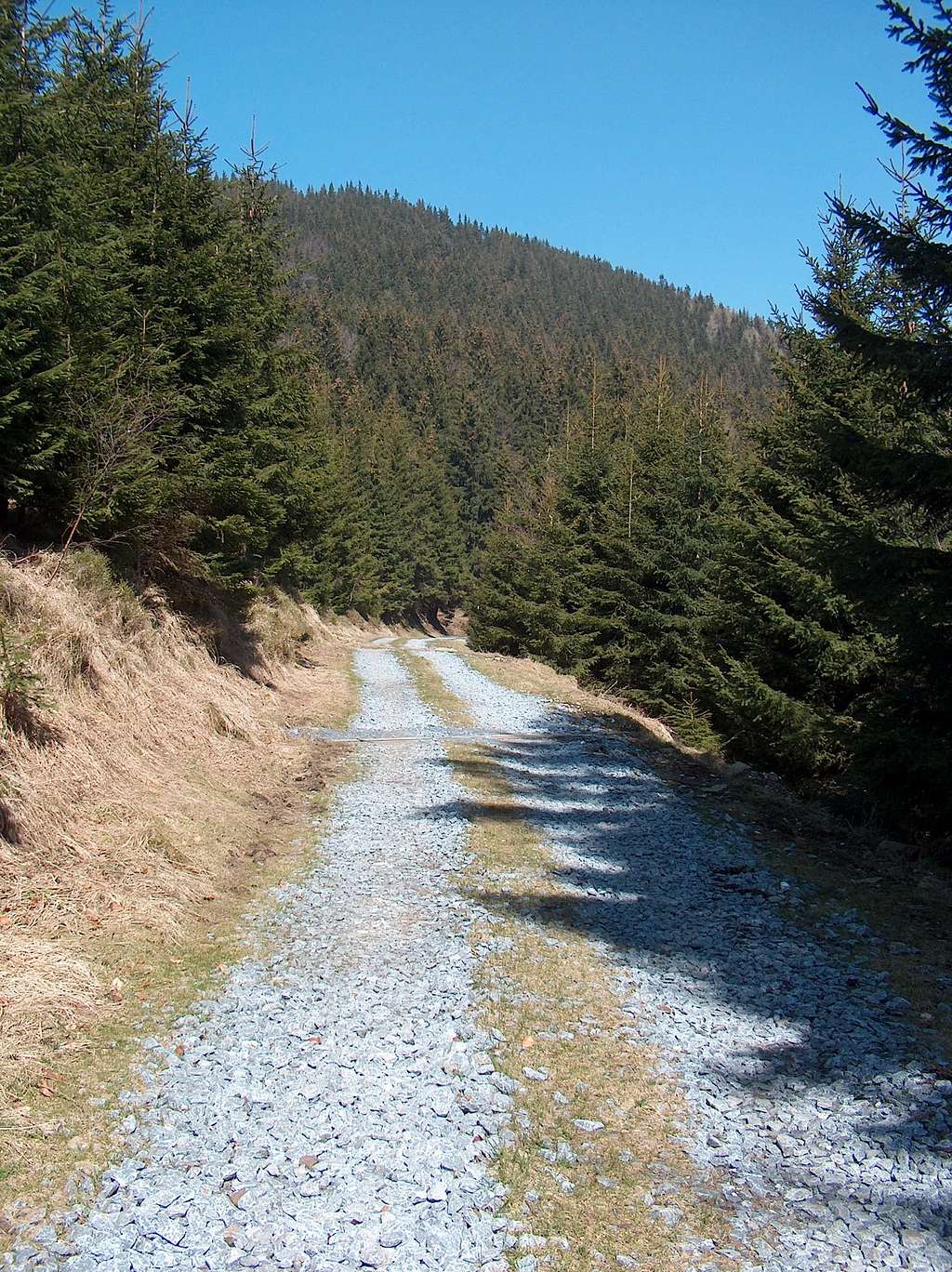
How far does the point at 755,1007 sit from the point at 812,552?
655 cm

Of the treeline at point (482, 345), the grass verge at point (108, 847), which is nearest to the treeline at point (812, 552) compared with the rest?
the grass verge at point (108, 847)

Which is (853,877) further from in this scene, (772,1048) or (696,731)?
(696,731)

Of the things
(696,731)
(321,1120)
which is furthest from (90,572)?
(696,731)

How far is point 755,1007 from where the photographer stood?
17.4ft

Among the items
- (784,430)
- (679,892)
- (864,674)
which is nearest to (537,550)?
(784,430)

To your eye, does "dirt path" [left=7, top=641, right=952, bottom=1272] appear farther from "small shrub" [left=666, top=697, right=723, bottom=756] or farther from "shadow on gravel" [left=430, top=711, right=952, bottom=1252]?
"small shrub" [left=666, top=697, right=723, bottom=756]

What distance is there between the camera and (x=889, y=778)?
9.79 metres

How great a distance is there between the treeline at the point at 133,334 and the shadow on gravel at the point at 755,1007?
6268 mm

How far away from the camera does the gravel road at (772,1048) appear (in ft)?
11.4

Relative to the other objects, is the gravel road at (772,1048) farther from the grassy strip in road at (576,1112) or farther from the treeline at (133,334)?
the treeline at (133,334)

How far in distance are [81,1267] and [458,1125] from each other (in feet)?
5.74

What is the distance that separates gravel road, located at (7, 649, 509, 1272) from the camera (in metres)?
3.30

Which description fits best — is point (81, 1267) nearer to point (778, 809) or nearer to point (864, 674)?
point (778, 809)

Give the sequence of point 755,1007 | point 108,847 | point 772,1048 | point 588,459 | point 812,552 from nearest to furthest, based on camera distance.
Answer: point 772,1048 → point 755,1007 → point 108,847 → point 812,552 → point 588,459
